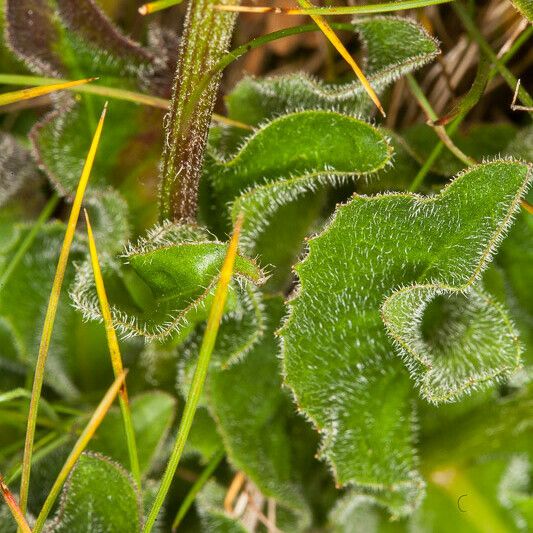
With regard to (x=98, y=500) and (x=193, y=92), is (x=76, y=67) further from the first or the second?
(x=98, y=500)

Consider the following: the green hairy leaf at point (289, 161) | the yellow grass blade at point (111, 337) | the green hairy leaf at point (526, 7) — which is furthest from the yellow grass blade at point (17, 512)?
the green hairy leaf at point (526, 7)

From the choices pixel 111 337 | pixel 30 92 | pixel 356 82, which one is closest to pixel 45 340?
pixel 111 337

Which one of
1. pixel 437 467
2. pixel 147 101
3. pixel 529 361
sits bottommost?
pixel 437 467

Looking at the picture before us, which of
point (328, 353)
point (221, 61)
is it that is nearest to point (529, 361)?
point (328, 353)

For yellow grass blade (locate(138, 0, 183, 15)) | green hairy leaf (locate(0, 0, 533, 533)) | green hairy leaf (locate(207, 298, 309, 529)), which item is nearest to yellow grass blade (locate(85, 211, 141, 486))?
green hairy leaf (locate(0, 0, 533, 533))

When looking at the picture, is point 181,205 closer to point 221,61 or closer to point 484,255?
point 221,61

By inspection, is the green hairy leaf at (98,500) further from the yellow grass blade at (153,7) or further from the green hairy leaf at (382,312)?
the yellow grass blade at (153,7)
